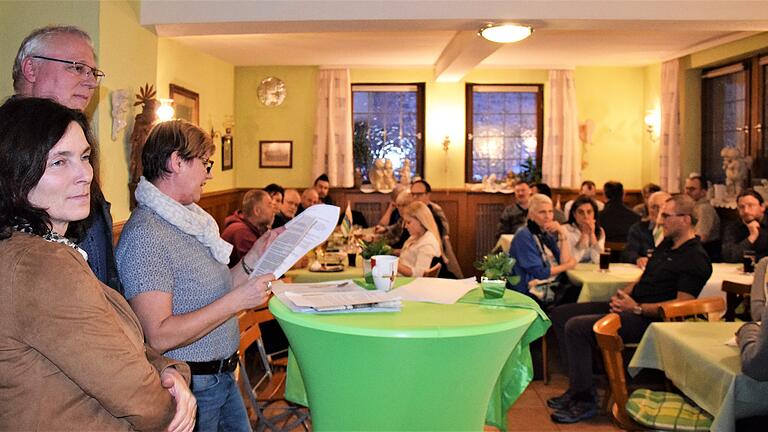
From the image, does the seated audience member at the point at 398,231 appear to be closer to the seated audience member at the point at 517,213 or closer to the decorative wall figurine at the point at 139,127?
the seated audience member at the point at 517,213

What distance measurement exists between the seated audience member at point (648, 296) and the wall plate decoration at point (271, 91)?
6.66m

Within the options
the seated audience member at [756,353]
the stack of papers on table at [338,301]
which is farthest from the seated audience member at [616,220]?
the stack of papers on table at [338,301]

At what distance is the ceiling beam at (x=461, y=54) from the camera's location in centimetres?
713

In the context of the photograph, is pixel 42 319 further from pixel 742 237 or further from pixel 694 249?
pixel 742 237

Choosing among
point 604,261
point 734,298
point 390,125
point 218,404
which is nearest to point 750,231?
point 734,298

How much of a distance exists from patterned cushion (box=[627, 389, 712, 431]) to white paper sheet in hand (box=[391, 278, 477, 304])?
110cm

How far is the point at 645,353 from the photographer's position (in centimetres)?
378

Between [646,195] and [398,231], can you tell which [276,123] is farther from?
[646,195]

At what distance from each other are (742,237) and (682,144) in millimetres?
2838

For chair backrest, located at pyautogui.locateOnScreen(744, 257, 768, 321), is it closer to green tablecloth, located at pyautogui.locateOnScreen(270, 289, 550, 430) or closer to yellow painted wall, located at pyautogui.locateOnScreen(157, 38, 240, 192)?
green tablecloth, located at pyautogui.locateOnScreen(270, 289, 550, 430)

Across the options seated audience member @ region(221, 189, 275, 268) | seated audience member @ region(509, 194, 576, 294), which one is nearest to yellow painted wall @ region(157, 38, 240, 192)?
seated audience member @ region(221, 189, 275, 268)

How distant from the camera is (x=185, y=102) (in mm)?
8500

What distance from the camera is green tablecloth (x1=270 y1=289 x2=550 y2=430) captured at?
204cm

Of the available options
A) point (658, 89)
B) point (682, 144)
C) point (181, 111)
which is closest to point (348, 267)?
point (181, 111)
